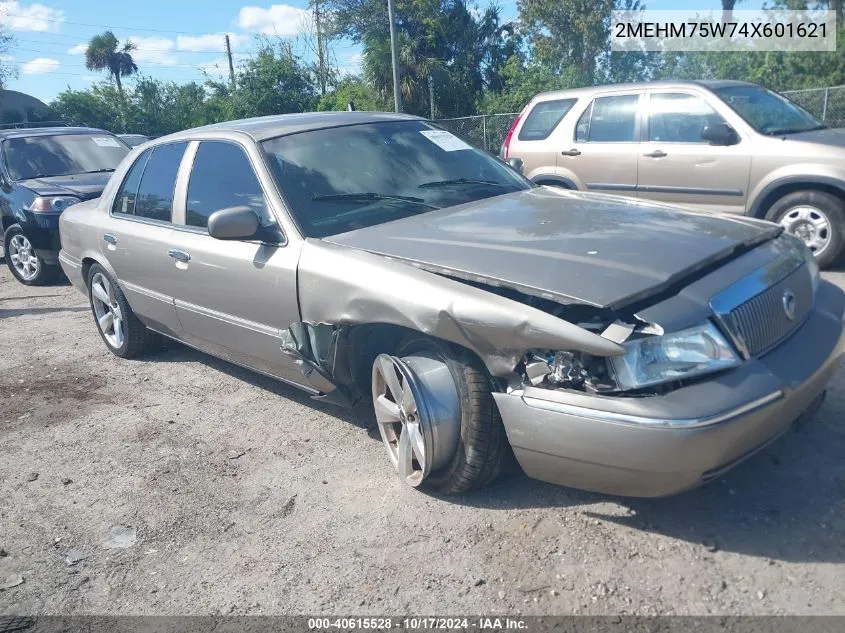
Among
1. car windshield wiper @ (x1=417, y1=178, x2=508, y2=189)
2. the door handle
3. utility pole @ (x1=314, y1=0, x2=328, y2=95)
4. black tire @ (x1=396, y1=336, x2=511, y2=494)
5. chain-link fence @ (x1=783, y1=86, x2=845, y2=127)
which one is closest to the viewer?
black tire @ (x1=396, y1=336, x2=511, y2=494)

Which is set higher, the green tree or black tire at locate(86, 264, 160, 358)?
the green tree

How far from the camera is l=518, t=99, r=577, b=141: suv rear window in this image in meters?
8.32

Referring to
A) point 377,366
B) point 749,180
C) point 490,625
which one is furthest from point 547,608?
point 749,180

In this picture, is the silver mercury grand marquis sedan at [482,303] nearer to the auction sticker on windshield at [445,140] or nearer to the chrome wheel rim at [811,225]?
the auction sticker on windshield at [445,140]

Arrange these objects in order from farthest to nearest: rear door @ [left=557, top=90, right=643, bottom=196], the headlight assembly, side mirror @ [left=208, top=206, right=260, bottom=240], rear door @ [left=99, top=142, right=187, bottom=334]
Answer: the headlight assembly, rear door @ [left=557, top=90, right=643, bottom=196], rear door @ [left=99, top=142, right=187, bottom=334], side mirror @ [left=208, top=206, right=260, bottom=240]

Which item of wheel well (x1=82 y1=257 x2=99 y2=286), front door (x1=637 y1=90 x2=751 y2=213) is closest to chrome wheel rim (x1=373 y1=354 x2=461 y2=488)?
wheel well (x1=82 y1=257 x2=99 y2=286)

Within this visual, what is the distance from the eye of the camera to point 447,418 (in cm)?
297

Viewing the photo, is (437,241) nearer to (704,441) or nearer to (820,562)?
(704,441)

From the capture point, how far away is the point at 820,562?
257cm

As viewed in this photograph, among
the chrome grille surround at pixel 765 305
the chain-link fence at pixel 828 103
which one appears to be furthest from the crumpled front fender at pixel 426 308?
the chain-link fence at pixel 828 103

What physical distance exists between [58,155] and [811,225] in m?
8.78

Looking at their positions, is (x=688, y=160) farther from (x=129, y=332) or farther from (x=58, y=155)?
(x=58, y=155)

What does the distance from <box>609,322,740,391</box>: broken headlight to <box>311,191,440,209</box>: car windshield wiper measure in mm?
1662

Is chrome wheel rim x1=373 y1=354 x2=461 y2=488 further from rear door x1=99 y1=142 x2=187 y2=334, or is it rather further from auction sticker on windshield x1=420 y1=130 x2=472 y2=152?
rear door x1=99 y1=142 x2=187 y2=334
